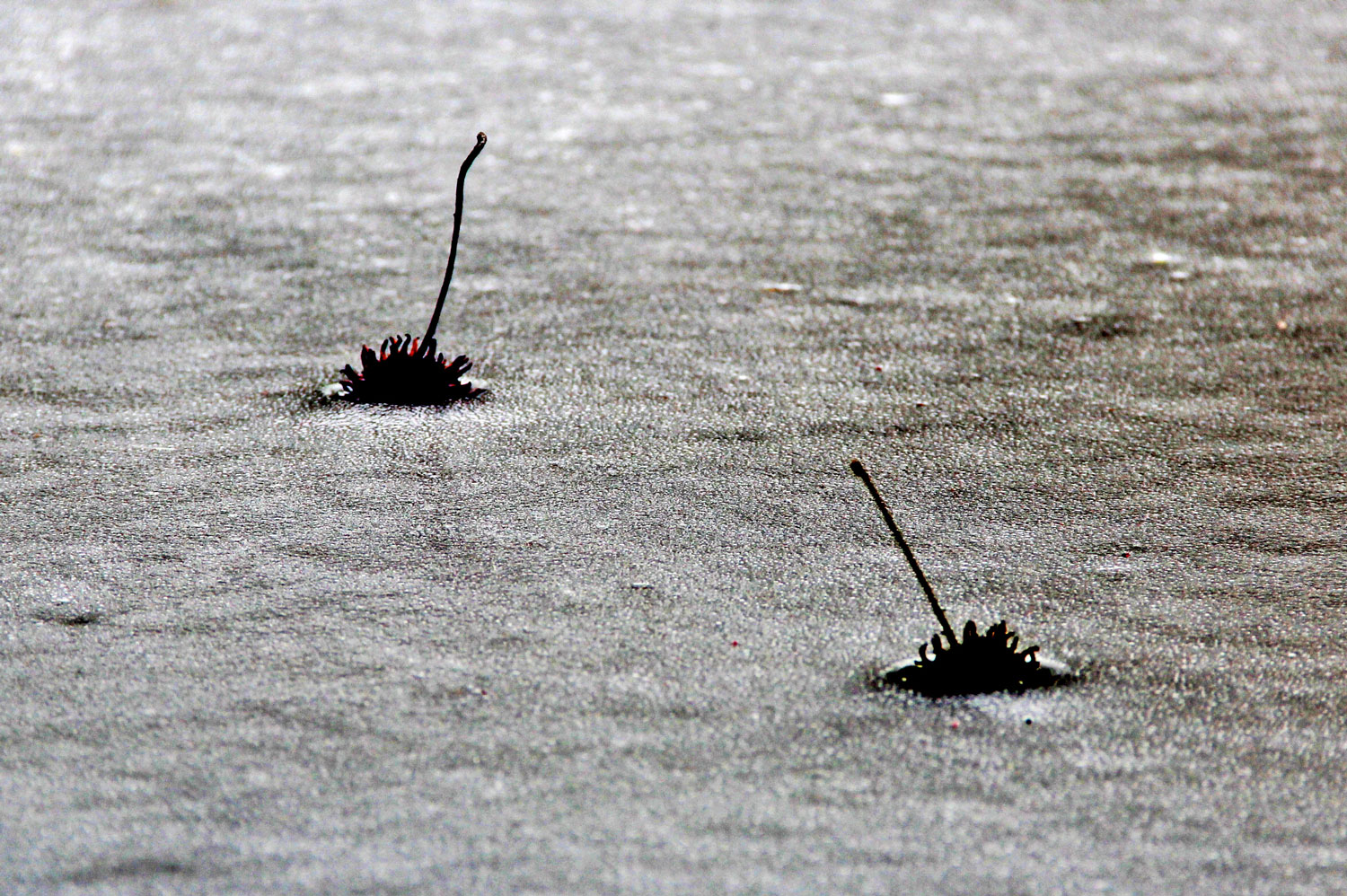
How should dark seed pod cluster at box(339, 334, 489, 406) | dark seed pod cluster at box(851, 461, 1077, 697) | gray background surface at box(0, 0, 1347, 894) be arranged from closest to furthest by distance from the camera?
gray background surface at box(0, 0, 1347, 894) → dark seed pod cluster at box(851, 461, 1077, 697) → dark seed pod cluster at box(339, 334, 489, 406)

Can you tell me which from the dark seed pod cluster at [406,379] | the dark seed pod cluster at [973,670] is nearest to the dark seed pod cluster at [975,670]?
the dark seed pod cluster at [973,670]

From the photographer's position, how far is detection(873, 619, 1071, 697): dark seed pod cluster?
9.09ft

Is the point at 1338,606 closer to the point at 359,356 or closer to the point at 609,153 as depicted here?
the point at 359,356

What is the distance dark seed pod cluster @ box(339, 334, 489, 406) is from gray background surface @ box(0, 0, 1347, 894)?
89 mm

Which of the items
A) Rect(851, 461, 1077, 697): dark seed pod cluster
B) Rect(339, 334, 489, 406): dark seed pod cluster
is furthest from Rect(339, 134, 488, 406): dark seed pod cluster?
Rect(851, 461, 1077, 697): dark seed pod cluster

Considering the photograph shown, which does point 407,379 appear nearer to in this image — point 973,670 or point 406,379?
point 406,379

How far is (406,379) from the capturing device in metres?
4.12

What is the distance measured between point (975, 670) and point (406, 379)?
6.69 feet

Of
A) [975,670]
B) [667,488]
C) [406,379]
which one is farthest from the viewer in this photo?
[406,379]

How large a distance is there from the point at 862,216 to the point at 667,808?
12.5 feet

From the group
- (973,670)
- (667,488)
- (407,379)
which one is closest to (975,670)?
(973,670)

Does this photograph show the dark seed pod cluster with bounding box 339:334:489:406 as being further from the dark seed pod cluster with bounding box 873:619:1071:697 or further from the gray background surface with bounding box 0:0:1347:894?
the dark seed pod cluster with bounding box 873:619:1071:697

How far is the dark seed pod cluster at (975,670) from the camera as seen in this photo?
2.77 m

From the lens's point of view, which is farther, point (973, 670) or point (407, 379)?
point (407, 379)
